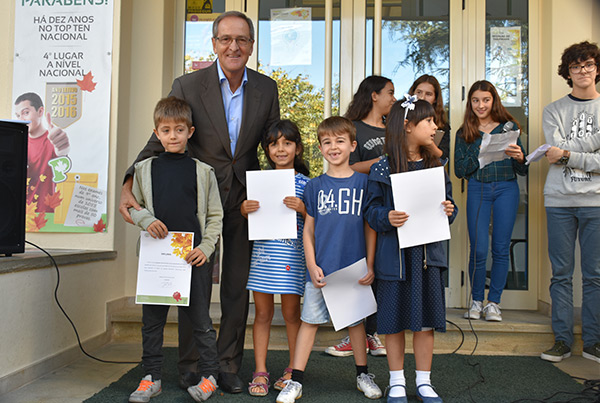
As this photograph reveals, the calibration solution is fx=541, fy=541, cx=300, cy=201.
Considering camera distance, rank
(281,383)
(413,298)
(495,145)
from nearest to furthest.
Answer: (413,298) < (281,383) < (495,145)

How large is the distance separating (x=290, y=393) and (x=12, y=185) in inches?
68.2

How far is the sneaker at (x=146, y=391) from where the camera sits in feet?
8.15

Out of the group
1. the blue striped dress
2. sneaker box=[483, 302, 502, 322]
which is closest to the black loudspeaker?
the blue striped dress

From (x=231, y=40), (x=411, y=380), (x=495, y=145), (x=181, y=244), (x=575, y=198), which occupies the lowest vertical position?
(x=411, y=380)

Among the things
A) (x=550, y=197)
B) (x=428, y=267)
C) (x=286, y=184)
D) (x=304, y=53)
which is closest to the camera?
(x=428, y=267)

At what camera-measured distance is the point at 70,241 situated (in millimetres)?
3629

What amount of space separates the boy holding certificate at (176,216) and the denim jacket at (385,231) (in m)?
0.76

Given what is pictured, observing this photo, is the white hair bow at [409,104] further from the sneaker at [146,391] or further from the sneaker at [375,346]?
the sneaker at [146,391]

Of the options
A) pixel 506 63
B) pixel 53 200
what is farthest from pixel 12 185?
pixel 506 63

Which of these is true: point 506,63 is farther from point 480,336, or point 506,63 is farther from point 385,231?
point 385,231

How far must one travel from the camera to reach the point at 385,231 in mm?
2553

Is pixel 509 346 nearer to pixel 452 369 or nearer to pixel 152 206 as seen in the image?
pixel 452 369

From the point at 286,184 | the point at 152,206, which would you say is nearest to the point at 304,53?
the point at 286,184

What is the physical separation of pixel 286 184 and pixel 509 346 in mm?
1956
